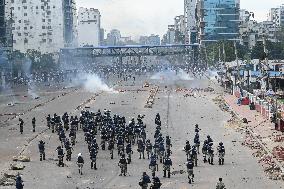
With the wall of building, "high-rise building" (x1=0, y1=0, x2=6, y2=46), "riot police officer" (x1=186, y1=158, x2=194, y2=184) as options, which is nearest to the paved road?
"riot police officer" (x1=186, y1=158, x2=194, y2=184)

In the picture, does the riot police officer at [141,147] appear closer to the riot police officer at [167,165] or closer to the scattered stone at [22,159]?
the riot police officer at [167,165]

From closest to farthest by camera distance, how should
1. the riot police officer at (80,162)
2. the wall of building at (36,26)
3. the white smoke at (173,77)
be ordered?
the riot police officer at (80,162), the white smoke at (173,77), the wall of building at (36,26)

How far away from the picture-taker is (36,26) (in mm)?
188375

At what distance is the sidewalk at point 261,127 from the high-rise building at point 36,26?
420ft

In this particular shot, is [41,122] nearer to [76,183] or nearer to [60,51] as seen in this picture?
[76,183]

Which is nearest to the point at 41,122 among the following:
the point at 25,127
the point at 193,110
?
the point at 25,127

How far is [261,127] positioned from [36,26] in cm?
14993

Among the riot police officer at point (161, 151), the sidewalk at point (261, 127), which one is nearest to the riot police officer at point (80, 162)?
the riot police officer at point (161, 151)

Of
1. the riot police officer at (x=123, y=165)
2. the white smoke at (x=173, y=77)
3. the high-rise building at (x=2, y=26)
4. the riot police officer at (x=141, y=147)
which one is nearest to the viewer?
the riot police officer at (x=123, y=165)

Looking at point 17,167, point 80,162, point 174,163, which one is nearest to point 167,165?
point 174,163

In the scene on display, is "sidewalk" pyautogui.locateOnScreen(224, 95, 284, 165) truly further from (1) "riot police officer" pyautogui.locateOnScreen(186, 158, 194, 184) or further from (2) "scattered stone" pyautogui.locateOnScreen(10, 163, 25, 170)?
(2) "scattered stone" pyautogui.locateOnScreen(10, 163, 25, 170)

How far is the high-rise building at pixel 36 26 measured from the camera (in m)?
184

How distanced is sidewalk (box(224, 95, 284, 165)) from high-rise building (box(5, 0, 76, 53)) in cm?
12793

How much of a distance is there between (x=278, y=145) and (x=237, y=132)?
803 centimetres
